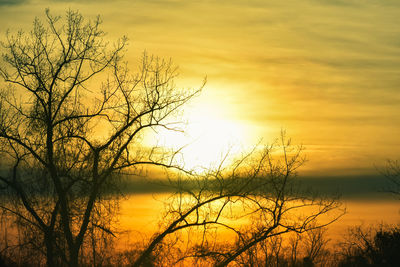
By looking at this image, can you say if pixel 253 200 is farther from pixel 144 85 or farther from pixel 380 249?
pixel 380 249

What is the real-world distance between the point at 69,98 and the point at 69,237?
5.81 meters

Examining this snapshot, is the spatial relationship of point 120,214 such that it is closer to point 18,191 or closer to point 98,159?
point 98,159

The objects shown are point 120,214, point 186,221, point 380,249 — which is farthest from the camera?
point 380,249

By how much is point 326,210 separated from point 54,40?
12.8 metres

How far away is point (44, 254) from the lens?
69.8 ft

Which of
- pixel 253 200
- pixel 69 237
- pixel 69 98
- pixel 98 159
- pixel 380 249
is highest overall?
pixel 69 98

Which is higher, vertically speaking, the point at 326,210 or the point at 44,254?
the point at 326,210

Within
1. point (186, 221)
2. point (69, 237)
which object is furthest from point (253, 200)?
point (69, 237)

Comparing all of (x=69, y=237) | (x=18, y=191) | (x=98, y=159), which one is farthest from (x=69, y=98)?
(x=69, y=237)

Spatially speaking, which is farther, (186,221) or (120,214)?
(186,221)

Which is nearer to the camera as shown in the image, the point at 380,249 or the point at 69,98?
the point at 69,98

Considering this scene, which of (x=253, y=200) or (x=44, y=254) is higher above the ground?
(x=253, y=200)

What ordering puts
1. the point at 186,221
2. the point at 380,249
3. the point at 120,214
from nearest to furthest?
the point at 120,214
the point at 186,221
the point at 380,249

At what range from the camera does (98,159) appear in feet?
68.8
